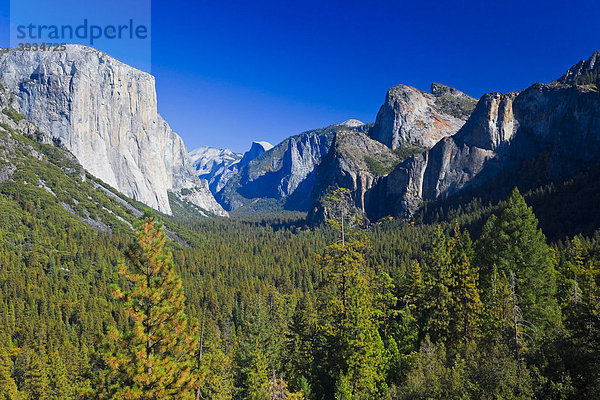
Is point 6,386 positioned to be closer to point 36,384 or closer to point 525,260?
point 36,384

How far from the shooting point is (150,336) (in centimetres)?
1427

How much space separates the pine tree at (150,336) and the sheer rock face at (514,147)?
514 ft

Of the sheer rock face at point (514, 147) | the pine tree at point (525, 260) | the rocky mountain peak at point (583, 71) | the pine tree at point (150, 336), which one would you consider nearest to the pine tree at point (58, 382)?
the pine tree at point (150, 336)

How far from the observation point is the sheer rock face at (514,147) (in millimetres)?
134500

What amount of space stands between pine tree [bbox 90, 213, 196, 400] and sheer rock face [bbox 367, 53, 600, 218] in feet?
514

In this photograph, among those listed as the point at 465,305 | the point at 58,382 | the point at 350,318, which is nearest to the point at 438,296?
the point at 465,305

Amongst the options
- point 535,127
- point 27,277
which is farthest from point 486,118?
point 27,277

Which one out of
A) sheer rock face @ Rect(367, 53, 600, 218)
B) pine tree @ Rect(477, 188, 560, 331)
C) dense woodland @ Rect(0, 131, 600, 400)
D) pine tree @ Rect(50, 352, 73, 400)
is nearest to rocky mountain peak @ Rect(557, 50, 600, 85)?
sheer rock face @ Rect(367, 53, 600, 218)

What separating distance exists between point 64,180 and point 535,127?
8973 inches

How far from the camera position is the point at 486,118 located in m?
166

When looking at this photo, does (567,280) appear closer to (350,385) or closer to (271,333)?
(350,385)

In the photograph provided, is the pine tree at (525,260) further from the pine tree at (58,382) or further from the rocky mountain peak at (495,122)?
the rocky mountain peak at (495,122)

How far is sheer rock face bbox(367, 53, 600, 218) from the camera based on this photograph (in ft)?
441

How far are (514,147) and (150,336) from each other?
7435 inches
